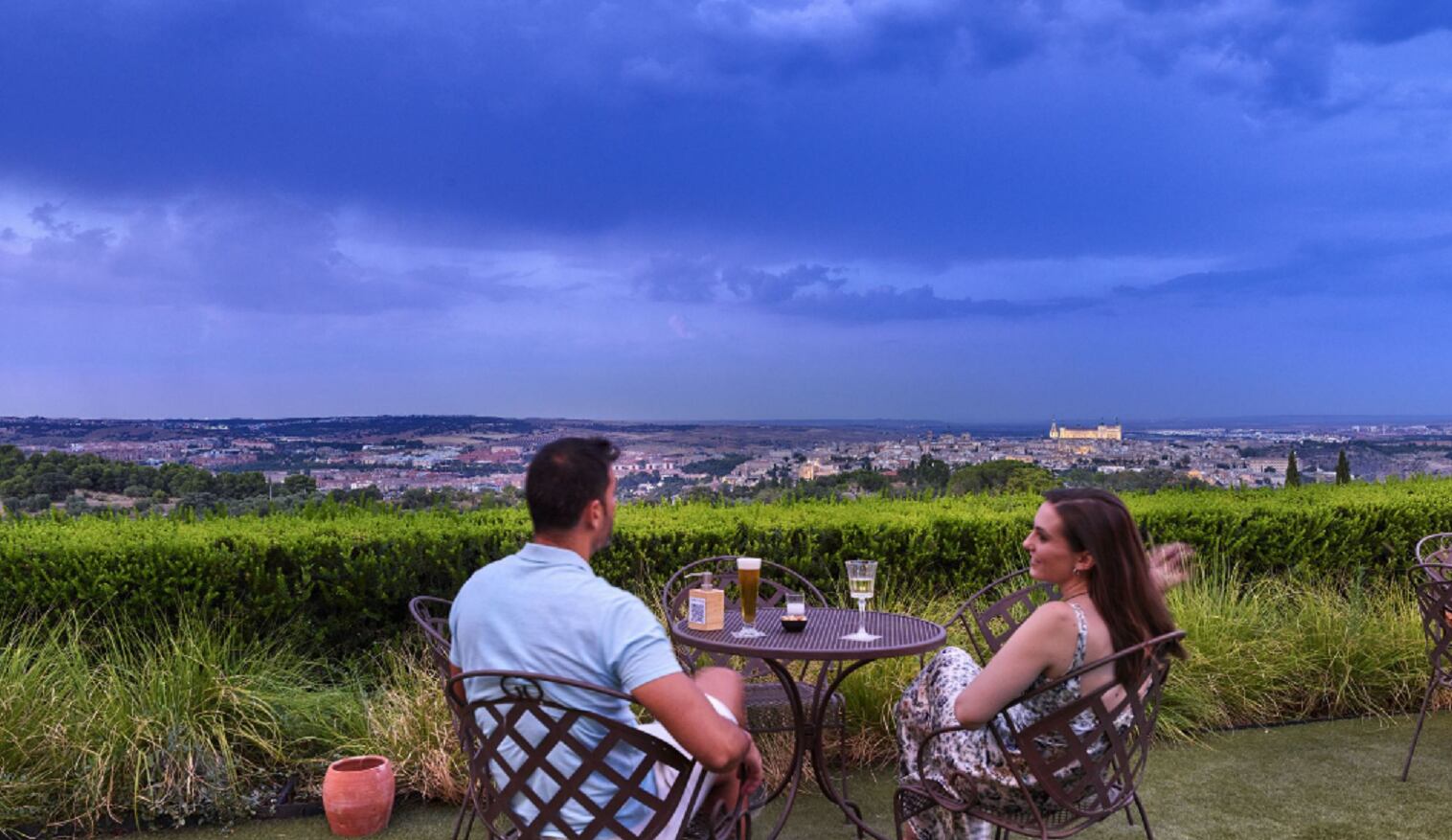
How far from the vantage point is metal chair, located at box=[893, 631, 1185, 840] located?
2576 mm

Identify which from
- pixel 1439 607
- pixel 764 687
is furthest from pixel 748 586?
pixel 1439 607

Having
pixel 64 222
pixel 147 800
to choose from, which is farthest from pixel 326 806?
pixel 64 222

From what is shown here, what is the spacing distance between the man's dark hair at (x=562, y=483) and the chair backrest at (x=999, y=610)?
7.41 ft

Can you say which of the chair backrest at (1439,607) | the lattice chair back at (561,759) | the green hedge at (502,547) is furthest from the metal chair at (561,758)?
the chair backrest at (1439,607)

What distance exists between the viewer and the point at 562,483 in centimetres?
217

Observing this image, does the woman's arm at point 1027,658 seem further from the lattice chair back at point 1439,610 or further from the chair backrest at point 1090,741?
the lattice chair back at point 1439,610

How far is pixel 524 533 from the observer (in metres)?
5.46

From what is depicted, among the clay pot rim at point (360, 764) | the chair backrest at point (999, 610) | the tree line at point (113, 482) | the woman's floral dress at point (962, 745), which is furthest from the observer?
the tree line at point (113, 482)

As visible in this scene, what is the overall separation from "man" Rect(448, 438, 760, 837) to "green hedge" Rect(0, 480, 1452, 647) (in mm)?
3123

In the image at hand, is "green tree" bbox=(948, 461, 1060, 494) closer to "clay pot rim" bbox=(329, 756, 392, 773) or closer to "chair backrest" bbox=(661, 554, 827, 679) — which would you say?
"chair backrest" bbox=(661, 554, 827, 679)

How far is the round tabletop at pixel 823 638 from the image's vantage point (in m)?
3.11

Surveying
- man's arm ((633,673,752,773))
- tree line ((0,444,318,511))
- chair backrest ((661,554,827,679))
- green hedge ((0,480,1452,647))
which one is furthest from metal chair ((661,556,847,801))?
tree line ((0,444,318,511))

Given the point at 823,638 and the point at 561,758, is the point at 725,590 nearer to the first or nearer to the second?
the point at 823,638

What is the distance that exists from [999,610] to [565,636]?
249 cm
